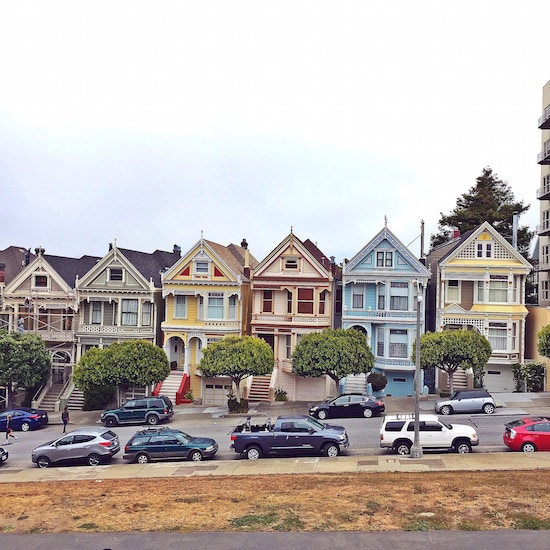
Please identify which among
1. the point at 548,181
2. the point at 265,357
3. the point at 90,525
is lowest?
the point at 90,525

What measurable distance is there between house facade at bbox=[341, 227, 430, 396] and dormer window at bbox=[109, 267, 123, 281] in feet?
53.1

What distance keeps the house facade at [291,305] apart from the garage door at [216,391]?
6.20 feet

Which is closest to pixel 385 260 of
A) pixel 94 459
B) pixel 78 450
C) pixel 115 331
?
pixel 115 331

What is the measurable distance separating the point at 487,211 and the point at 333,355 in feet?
109

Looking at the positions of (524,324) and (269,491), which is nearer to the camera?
(269,491)

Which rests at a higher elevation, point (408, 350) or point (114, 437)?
point (408, 350)

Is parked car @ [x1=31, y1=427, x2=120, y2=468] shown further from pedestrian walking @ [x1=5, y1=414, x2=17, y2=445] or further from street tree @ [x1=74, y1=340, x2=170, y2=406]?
street tree @ [x1=74, y1=340, x2=170, y2=406]

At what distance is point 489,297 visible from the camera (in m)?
44.5

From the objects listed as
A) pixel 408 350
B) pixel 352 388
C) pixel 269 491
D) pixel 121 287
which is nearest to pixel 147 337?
pixel 121 287

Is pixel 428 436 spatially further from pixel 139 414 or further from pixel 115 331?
pixel 115 331

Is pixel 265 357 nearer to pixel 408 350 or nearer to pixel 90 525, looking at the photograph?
pixel 408 350

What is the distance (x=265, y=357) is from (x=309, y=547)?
2480cm

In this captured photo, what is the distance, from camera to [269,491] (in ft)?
69.1

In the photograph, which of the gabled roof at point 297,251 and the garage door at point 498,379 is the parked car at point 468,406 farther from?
the gabled roof at point 297,251
